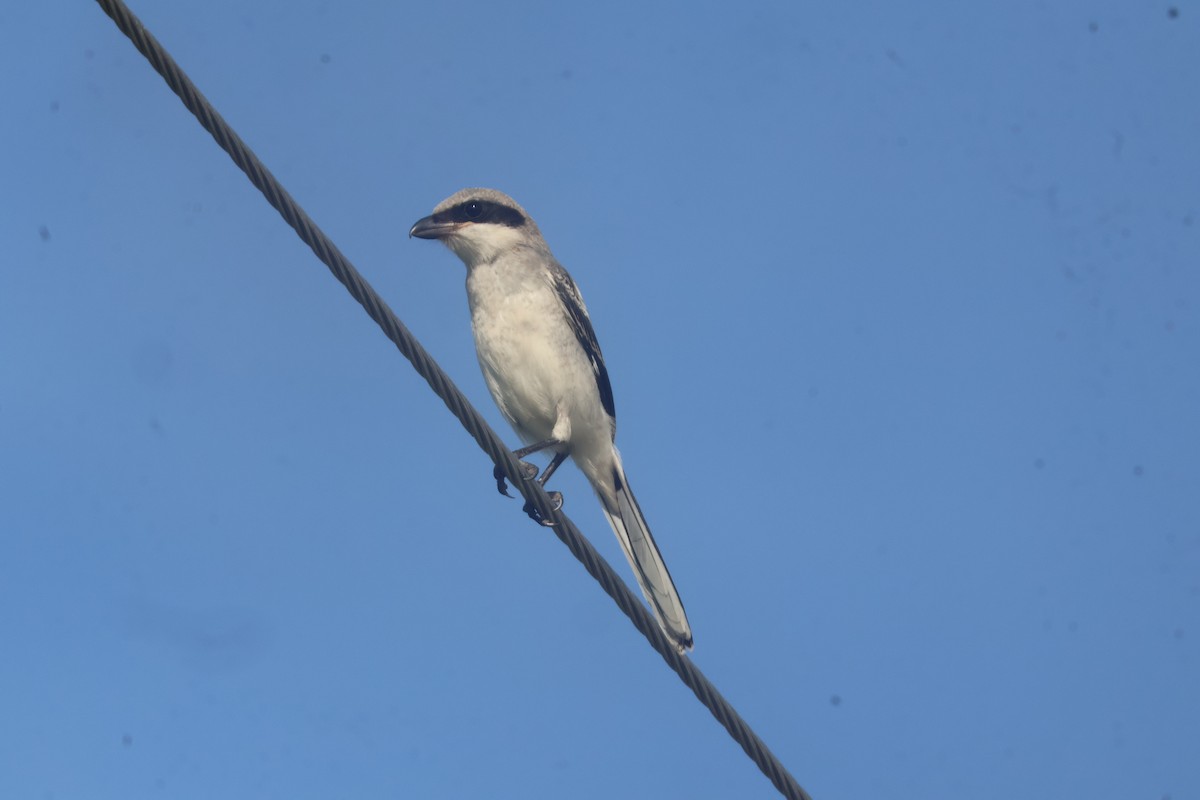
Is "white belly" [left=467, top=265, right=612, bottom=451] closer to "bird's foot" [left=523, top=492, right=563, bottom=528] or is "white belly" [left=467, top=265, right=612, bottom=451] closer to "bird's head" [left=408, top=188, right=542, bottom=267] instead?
"bird's head" [left=408, top=188, right=542, bottom=267]

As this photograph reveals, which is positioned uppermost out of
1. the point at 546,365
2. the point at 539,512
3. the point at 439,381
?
the point at 546,365

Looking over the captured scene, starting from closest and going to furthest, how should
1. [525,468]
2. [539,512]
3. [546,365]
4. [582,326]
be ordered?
1. [539,512]
2. [525,468]
3. [546,365]
4. [582,326]

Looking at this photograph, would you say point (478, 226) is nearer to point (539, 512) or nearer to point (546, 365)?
point (546, 365)

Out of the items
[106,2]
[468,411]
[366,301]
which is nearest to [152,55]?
[106,2]

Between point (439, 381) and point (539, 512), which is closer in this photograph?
point (439, 381)

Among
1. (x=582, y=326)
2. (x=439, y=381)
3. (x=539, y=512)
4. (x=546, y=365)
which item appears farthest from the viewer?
(x=582, y=326)

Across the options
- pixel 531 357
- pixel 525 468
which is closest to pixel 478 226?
pixel 531 357

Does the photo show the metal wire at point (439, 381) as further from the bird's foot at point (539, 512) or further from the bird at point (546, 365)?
the bird at point (546, 365)
